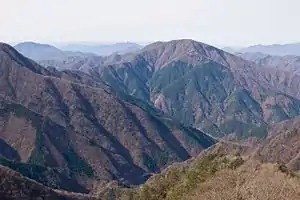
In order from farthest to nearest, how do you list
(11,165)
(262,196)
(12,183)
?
(11,165) < (12,183) < (262,196)

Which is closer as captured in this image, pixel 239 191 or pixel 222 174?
pixel 239 191

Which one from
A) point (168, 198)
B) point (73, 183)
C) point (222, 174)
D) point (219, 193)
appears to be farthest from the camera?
point (73, 183)

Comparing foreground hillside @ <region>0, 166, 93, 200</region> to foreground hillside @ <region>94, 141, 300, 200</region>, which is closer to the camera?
foreground hillside @ <region>94, 141, 300, 200</region>

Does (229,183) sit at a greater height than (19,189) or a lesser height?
greater

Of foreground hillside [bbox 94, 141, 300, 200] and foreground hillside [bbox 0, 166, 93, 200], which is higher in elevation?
foreground hillside [bbox 94, 141, 300, 200]

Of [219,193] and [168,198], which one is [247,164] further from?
[219,193]

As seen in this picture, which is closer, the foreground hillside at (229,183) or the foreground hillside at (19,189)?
the foreground hillside at (229,183)

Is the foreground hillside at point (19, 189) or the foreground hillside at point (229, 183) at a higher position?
the foreground hillside at point (229, 183)

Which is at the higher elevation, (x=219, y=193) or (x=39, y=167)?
(x=219, y=193)

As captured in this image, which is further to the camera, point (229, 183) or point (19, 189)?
point (19, 189)

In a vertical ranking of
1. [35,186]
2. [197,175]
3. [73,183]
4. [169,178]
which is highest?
[197,175]

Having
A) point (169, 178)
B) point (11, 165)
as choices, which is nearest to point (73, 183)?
point (11, 165)
